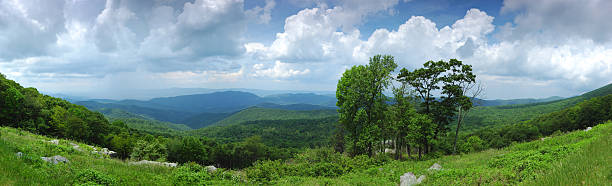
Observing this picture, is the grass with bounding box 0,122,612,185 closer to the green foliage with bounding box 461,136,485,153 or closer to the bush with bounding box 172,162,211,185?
the bush with bounding box 172,162,211,185

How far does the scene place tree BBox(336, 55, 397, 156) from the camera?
2533cm

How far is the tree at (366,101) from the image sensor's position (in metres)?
25.3

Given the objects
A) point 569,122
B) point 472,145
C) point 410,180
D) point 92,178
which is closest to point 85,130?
point 92,178

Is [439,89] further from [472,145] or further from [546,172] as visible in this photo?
[472,145]

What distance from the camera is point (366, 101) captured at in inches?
1009

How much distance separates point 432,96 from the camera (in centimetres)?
2803

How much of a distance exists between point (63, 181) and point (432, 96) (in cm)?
3121

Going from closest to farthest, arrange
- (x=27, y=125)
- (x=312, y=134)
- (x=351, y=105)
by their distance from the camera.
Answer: (x=351, y=105) → (x=27, y=125) → (x=312, y=134)

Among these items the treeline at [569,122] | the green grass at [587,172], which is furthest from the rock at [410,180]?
the treeline at [569,122]

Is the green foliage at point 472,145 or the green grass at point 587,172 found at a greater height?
the green grass at point 587,172

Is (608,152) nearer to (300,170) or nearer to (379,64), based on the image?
(300,170)

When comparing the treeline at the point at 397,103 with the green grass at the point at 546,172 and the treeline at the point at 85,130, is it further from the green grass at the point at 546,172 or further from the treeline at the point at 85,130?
the treeline at the point at 85,130

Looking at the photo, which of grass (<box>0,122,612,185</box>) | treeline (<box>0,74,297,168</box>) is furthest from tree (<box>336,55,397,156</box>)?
treeline (<box>0,74,297,168</box>)

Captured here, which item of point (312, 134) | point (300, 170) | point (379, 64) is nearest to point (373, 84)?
point (379, 64)
